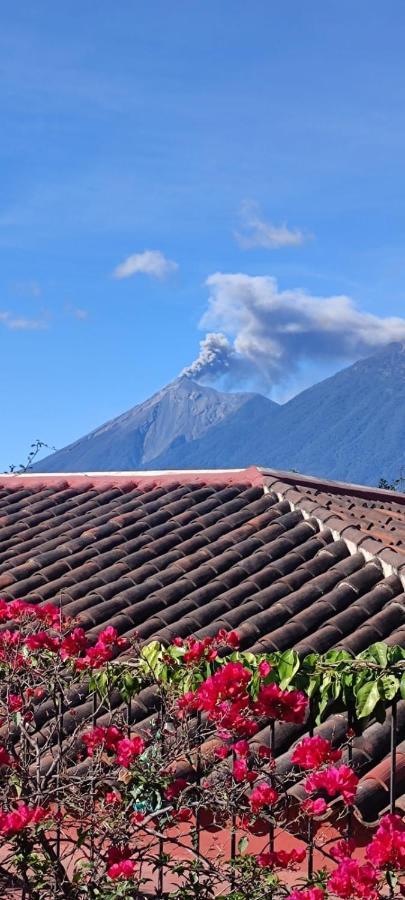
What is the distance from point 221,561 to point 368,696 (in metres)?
4.33

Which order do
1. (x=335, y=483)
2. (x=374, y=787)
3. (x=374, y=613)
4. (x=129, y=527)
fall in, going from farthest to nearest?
(x=335, y=483)
(x=129, y=527)
(x=374, y=613)
(x=374, y=787)

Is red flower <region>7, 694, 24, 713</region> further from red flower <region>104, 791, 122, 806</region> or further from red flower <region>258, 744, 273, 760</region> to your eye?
red flower <region>258, 744, 273, 760</region>

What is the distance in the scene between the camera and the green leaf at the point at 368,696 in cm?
436

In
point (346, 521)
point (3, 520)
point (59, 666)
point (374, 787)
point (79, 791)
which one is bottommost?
point (374, 787)

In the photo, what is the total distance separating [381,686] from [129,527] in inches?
225

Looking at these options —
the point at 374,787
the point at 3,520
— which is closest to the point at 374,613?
the point at 374,787

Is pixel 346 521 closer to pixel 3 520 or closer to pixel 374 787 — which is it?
pixel 3 520

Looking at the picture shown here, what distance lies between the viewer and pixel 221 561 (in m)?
8.67

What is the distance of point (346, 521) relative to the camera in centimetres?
928

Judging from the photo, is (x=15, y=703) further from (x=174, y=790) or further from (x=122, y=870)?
(x=122, y=870)

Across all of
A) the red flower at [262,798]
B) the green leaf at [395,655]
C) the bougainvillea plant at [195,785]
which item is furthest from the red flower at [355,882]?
the green leaf at [395,655]

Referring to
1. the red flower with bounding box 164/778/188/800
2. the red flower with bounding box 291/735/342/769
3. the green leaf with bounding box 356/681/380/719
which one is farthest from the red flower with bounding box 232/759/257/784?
the green leaf with bounding box 356/681/380/719

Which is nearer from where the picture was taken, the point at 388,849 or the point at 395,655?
the point at 388,849

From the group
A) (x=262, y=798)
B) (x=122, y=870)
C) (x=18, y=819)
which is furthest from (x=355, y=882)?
(x=18, y=819)
